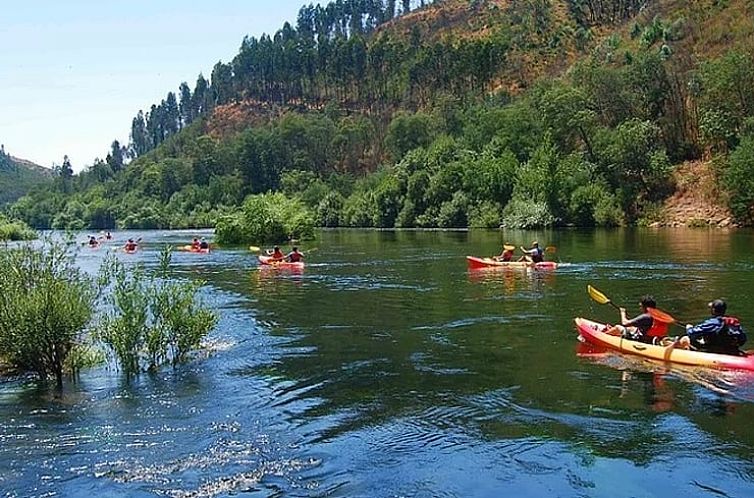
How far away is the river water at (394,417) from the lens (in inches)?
434

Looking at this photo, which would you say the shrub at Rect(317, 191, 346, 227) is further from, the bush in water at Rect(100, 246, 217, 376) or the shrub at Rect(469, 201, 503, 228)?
the bush in water at Rect(100, 246, 217, 376)

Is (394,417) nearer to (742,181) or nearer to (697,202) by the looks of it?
(742,181)

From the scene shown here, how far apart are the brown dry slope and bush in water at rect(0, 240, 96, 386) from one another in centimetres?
Answer: 6827

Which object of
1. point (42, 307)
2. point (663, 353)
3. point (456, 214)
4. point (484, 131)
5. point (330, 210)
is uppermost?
point (484, 131)

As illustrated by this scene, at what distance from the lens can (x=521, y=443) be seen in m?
12.5

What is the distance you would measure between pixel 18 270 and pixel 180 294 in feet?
11.4

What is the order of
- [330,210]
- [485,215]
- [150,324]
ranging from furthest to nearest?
[330,210] < [485,215] < [150,324]

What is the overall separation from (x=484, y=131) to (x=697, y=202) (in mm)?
37389

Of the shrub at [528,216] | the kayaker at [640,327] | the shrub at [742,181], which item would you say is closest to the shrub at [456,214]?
the shrub at [528,216]

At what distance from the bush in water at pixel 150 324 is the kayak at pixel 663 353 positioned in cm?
963

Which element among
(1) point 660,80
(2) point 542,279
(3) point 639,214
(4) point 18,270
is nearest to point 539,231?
(3) point 639,214

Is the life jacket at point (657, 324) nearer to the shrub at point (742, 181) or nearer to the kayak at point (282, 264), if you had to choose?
the kayak at point (282, 264)

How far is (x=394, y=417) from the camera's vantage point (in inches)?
551

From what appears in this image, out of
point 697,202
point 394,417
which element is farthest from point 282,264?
point 697,202
